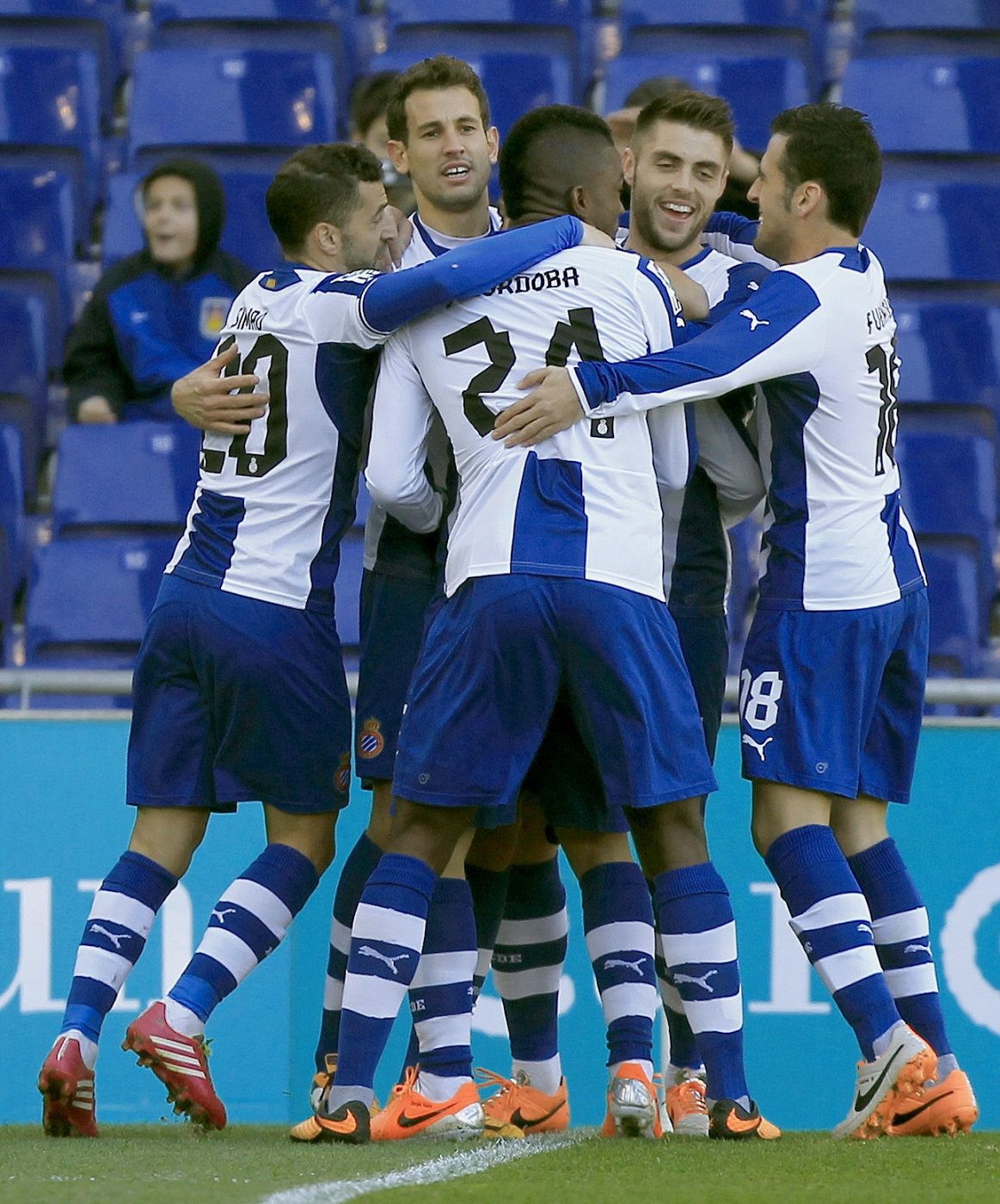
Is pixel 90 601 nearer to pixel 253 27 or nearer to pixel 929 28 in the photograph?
pixel 253 27

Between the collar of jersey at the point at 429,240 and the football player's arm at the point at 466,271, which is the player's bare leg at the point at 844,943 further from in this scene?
the collar of jersey at the point at 429,240

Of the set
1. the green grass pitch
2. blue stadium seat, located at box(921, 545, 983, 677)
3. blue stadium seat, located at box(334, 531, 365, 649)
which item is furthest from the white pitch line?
blue stadium seat, located at box(921, 545, 983, 677)

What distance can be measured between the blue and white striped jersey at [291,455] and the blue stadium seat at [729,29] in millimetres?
3950

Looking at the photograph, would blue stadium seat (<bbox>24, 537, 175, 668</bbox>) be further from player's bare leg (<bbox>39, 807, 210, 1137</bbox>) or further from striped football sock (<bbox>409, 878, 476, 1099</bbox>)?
striped football sock (<bbox>409, 878, 476, 1099</bbox>)

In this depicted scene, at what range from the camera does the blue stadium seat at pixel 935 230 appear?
6879 mm

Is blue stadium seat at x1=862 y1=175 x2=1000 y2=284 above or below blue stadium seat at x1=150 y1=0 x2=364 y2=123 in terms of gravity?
below

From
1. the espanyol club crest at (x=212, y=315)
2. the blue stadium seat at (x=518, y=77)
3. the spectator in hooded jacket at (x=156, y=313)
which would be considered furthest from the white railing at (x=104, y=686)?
the blue stadium seat at (x=518, y=77)

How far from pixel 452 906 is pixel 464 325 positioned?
3.66 feet

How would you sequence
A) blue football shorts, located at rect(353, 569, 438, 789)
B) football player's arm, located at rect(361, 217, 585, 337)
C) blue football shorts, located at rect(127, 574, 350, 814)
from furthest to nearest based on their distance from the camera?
1. blue football shorts, located at rect(353, 569, 438, 789)
2. blue football shorts, located at rect(127, 574, 350, 814)
3. football player's arm, located at rect(361, 217, 585, 337)

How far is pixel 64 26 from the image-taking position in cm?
791

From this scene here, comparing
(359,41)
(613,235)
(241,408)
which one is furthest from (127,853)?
(359,41)

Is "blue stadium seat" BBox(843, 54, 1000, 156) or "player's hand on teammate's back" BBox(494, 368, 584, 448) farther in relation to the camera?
"blue stadium seat" BBox(843, 54, 1000, 156)

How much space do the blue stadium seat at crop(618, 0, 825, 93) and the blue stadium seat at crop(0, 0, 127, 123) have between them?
6.94 feet

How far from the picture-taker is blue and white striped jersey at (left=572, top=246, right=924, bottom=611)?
3.69 m
